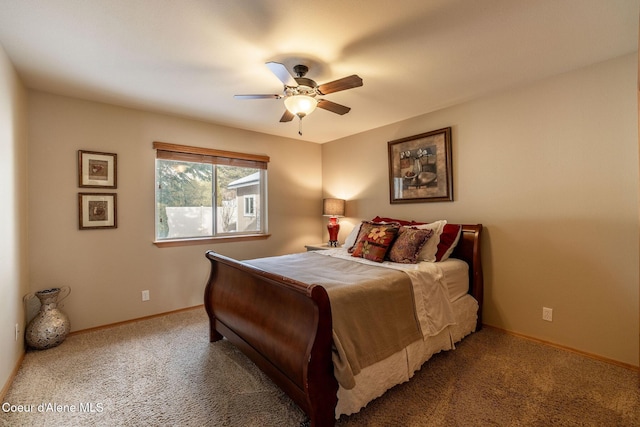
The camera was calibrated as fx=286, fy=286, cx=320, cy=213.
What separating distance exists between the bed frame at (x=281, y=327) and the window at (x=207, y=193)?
1.19m

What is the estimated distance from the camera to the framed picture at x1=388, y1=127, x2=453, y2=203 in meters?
3.26

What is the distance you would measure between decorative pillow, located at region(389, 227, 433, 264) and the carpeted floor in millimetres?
857

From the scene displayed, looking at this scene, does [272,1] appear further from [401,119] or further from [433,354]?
[433,354]

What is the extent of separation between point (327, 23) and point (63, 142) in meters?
2.84

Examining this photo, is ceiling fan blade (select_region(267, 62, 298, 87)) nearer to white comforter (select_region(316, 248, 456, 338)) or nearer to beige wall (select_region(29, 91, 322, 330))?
white comforter (select_region(316, 248, 456, 338))

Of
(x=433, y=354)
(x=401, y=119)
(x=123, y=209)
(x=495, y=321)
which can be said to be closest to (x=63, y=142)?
(x=123, y=209)

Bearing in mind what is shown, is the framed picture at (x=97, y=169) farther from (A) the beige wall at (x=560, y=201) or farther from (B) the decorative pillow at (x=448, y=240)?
(A) the beige wall at (x=560, y=201)

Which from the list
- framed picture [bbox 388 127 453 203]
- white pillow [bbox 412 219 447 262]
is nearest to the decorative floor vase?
white pillow [bbox 412 219 447 262]

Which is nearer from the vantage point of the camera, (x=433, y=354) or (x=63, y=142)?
(x=433, y=354)

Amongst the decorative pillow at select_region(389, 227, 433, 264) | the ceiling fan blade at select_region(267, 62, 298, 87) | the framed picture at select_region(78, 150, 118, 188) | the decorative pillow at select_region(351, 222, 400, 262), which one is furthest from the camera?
the framed picture at select_region(78, 150, 118, 188)

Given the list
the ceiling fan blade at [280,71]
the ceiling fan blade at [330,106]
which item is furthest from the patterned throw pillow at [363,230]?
the ceiling fan blade at [280,71]

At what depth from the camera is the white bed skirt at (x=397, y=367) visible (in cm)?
160

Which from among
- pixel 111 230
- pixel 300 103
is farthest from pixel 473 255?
pixel 111 230

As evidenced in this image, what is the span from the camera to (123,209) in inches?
125
